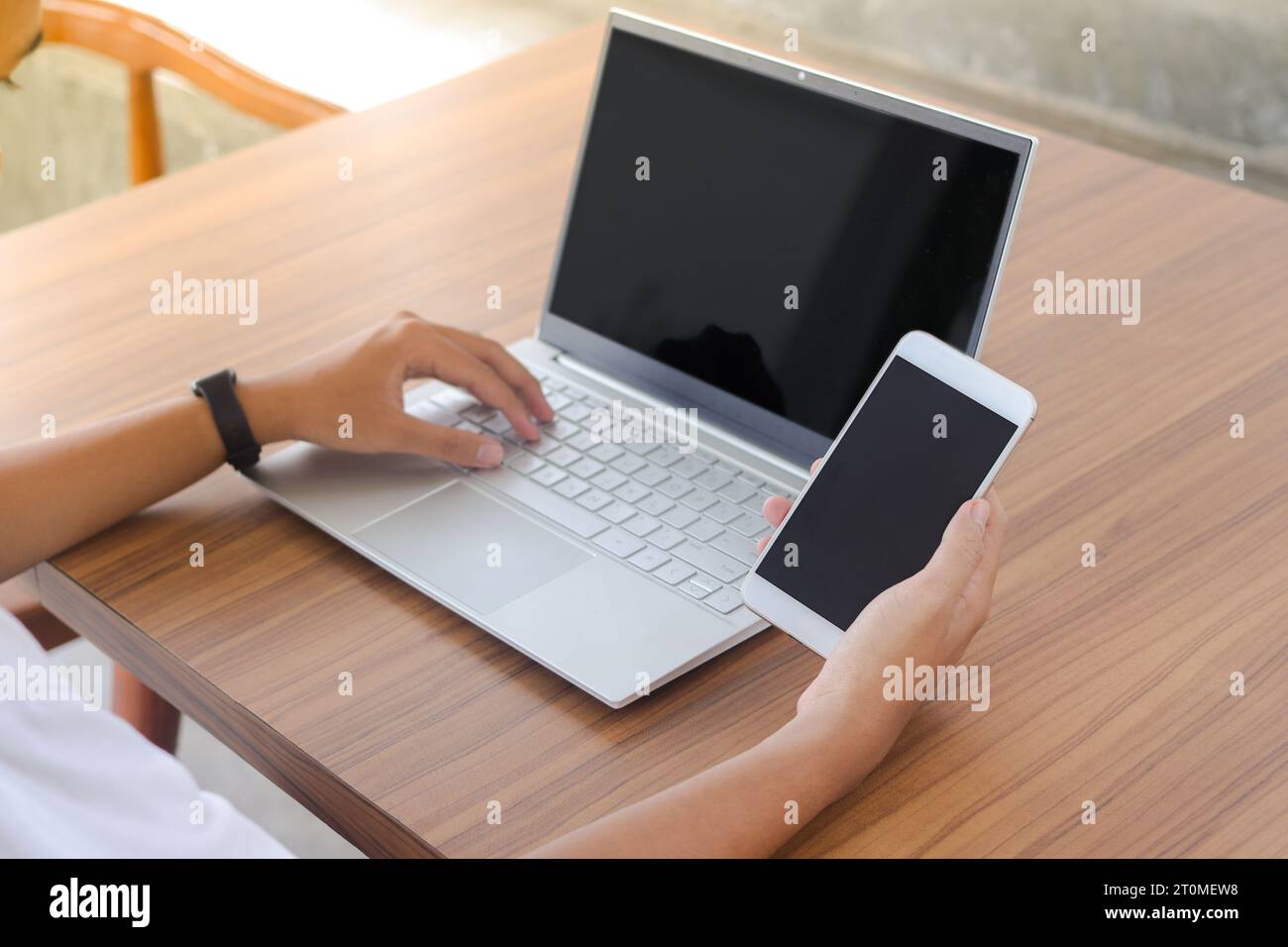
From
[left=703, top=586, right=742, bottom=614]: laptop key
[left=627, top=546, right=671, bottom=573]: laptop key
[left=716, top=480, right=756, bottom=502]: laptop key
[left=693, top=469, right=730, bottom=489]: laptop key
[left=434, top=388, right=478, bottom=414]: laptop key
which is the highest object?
[left=434, top=388, right=478, bottom=414]: laptop key

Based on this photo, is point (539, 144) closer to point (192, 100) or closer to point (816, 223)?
point (816, 223)

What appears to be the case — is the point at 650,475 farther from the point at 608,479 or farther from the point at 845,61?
the point at 845,61

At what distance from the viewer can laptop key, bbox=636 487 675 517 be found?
0.94m

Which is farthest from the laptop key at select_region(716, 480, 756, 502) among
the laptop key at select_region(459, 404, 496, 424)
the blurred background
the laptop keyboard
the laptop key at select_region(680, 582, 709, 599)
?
the blurred background

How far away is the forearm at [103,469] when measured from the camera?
0.92 m

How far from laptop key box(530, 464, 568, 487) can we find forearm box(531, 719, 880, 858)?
12.1 inches

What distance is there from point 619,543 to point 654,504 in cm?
5

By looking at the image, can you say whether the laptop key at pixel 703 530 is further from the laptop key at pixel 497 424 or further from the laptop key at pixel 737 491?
the laptop key at pixel 497 424

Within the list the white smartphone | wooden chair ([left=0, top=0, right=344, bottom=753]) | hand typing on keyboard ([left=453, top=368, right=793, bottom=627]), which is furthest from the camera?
wooden chair ([left=0, top=0, right=344, bottom=753])

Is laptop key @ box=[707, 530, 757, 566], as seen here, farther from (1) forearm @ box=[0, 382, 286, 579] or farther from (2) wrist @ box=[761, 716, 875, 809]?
(1) forearm @ box=[0, 382, 286, 579]

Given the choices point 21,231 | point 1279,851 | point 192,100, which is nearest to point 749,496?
point 1279,851

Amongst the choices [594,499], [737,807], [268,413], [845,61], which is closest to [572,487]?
[594,499]

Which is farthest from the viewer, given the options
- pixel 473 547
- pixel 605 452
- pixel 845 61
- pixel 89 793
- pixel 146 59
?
pixel 845 61

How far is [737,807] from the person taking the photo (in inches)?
27.5
